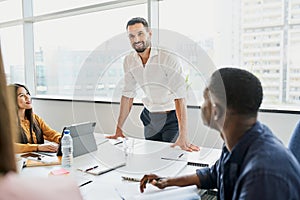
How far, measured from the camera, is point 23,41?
181 inches

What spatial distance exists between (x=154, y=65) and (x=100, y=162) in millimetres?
805

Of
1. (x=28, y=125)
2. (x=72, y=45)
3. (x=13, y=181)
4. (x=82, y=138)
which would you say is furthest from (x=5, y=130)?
(x=72, y=45)

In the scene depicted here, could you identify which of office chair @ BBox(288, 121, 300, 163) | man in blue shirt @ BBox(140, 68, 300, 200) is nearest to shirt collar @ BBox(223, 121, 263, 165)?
man in blue shirt @ BBox(140, 68, 300, 200)

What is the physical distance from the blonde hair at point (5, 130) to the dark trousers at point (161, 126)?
5.73 ft

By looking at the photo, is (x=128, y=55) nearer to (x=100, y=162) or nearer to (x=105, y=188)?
(x=100, y=162)

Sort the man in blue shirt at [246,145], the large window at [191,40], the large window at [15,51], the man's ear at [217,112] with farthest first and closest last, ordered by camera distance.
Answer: the large window at [15,51] → the large window at [191,40] → the man's ear at [217,112] → the man in blue shirt at [246,145]

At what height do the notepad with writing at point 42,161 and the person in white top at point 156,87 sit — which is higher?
the person in white top at point 156,87

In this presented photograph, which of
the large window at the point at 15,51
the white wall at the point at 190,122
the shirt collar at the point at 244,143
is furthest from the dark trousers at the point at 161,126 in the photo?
the large window at the point at 15,51

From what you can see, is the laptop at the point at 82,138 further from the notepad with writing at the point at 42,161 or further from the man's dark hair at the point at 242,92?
the man's dark hair at the point at 242,92

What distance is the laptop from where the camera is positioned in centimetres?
184

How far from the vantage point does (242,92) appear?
1056 millimetres

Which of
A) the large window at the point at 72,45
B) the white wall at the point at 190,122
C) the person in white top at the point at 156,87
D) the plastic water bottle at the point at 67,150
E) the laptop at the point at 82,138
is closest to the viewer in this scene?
the plastic water bottle at the point at 67,150

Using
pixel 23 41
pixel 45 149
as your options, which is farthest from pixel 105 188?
pixel 23 41

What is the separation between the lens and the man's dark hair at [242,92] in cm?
105
